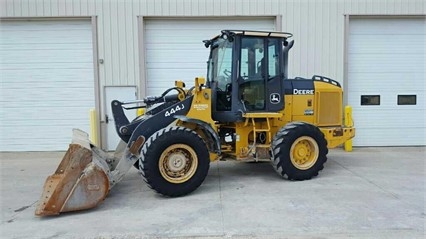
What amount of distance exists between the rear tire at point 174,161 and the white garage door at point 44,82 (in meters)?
5.12

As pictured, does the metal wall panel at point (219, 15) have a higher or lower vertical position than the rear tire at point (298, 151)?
higher

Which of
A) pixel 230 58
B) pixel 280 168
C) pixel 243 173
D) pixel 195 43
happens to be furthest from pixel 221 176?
pixel 195 43

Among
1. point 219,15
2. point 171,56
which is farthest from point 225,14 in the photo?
point 171,56

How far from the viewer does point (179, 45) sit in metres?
9.46

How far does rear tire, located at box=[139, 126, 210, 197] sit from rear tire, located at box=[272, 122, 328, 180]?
1345 millimetres

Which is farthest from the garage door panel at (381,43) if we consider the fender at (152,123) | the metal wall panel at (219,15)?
the fender at (152,123)

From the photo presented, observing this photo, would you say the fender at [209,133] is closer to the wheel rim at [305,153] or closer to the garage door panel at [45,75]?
the wheel rim at [305,153]

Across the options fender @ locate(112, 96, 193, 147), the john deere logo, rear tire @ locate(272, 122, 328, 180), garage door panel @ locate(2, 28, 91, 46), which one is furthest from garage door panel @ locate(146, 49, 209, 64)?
rear tire @ locate(272, 122, 328, 180)

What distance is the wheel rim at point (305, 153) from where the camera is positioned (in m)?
6.06

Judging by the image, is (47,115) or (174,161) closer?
(174,161)

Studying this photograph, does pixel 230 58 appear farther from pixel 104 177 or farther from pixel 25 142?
pixel 25 142

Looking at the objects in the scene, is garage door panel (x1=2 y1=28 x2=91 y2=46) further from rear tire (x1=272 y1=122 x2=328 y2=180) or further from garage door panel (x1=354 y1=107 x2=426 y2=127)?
garage door panel (x1=354 y1=107 x2=426 y2=127)

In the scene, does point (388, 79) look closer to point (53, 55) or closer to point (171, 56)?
point (171, 56)

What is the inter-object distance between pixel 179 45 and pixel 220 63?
3565 millimetres
